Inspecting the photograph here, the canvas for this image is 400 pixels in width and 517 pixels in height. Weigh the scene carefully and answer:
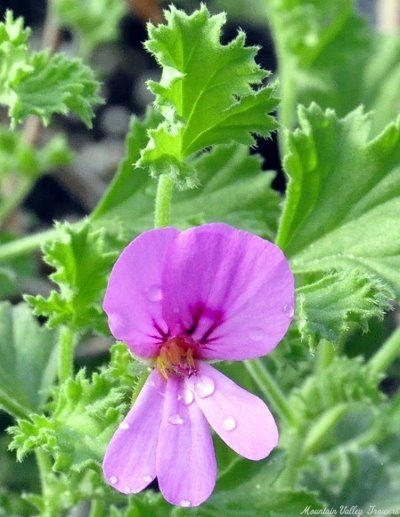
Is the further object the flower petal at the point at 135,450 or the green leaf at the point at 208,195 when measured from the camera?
the green leaf at the point at 208,195

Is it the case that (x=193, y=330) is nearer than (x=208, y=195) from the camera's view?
Yes

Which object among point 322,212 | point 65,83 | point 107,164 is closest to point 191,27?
point 65,83

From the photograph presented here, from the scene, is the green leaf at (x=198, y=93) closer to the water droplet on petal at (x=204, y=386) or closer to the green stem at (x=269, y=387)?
the water droplet on petal at (x=204, y=386)

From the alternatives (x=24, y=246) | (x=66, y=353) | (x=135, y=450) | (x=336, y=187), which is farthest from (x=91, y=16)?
(x=135, y=450)

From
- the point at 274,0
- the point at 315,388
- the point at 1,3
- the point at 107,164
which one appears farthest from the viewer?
the point at 1,3

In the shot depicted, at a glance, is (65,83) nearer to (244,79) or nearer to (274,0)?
(244,79)

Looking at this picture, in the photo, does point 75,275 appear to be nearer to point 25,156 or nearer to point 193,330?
point 193,330

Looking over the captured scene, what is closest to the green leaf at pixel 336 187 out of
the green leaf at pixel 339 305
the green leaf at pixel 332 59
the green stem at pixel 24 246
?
the green leaf at pixel 339 305
